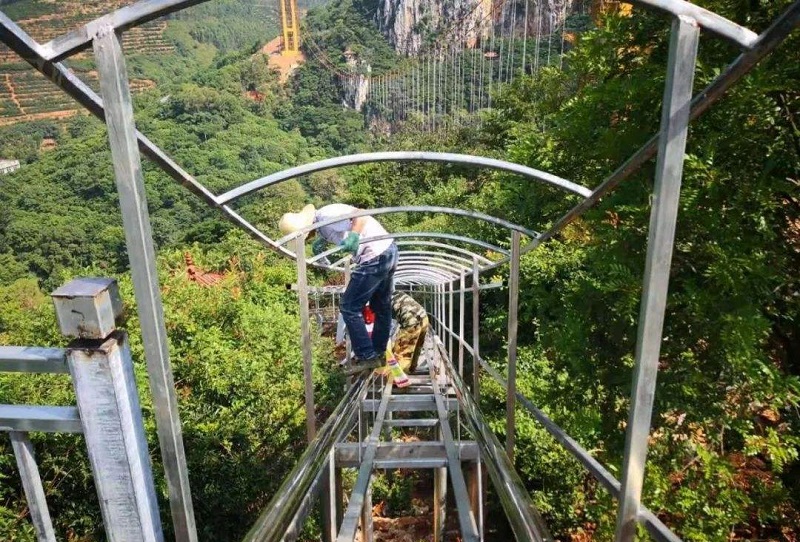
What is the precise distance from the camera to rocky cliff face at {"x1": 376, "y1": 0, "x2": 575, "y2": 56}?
62.5m

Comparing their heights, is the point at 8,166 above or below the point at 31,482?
above

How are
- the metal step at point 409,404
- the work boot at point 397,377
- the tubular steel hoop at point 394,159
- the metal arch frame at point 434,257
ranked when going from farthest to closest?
the metal arch frame at point 434,257
the work boot at point 397,377
the metal step at point 409,404
the tubular steel hoop at point 394,159

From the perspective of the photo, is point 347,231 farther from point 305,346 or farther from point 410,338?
point 410,338

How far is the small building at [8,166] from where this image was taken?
3171 cm

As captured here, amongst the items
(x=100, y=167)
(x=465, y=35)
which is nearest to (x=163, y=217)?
(x=100, y=167)

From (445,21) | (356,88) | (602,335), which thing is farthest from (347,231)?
(445,21)

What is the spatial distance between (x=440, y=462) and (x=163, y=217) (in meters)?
32.1

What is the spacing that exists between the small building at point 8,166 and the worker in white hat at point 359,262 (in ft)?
120

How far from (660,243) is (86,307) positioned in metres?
1.24

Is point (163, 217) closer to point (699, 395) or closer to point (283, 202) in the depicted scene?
point (283, 202)

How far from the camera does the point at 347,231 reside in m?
4.32

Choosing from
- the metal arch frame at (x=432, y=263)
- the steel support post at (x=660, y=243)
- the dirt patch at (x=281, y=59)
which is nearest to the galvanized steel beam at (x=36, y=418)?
the steel support post at (x=660, y=243)

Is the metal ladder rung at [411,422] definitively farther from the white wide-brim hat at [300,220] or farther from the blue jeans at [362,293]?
the white wide-brim hat at [300,220]

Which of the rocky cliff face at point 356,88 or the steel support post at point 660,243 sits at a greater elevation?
the rocky cliff face at point 356,88
